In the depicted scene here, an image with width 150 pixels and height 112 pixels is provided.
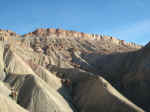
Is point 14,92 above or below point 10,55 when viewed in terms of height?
below

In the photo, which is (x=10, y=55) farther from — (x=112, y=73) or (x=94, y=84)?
(x=112, y=73)

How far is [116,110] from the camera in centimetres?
2923

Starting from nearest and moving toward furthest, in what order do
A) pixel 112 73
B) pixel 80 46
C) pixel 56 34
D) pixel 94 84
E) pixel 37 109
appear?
pixel 37 109 < pixel 94 84 < pixel 112 73 < pixel 80 46 < pixel 56 34

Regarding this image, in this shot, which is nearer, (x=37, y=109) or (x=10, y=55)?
(x=37, y=109)

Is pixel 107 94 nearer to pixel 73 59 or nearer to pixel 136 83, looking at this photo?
pixel 136 83

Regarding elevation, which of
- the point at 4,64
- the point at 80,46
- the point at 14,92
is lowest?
the point at 14,92

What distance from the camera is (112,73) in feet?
175

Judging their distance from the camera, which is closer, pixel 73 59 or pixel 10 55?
pixel 10 55

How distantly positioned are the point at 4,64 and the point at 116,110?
71.6 ft

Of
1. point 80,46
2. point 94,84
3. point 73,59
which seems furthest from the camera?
point 80,46

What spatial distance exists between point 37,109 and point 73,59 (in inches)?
1750

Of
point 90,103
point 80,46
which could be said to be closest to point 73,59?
point 80,46

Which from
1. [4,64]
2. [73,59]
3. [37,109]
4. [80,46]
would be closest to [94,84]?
[37,109]

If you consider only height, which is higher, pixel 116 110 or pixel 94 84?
pixel 94 84
